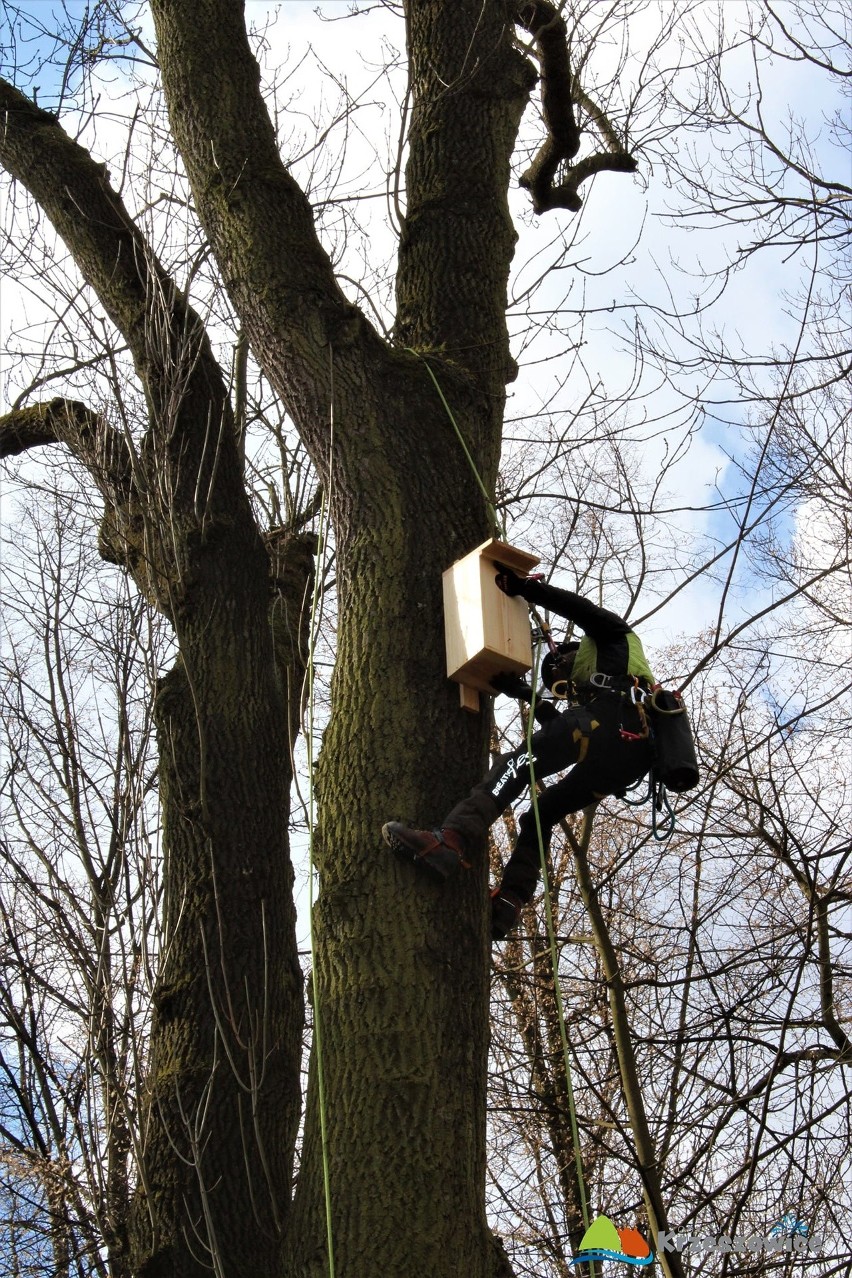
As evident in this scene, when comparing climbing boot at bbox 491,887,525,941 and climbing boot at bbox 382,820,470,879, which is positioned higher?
climbing boot at bbox 491,887,525,941

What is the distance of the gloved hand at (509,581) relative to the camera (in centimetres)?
361

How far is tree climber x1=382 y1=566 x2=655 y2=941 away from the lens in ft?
12.2

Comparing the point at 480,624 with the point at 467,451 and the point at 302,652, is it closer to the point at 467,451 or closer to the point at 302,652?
the point at 467,451

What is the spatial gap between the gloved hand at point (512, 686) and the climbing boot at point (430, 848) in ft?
1.73

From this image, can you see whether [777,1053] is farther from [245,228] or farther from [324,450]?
[245,228]

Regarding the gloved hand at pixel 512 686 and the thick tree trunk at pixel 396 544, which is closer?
the thick tree trunk at pixel 396 544

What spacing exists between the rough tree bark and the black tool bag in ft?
2.52
